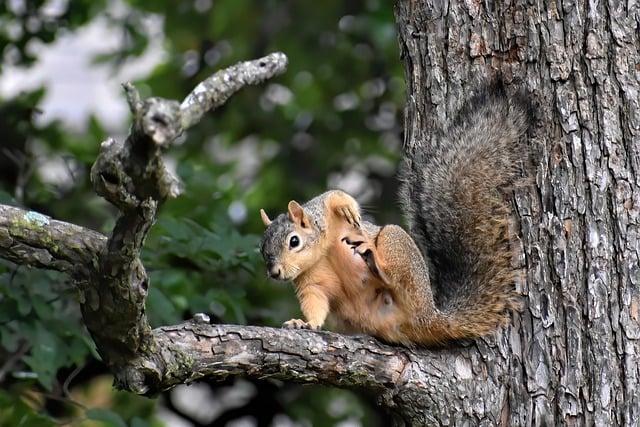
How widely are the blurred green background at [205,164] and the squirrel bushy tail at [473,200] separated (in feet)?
2.37

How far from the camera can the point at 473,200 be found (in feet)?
8.07

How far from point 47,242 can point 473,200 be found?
40.4 inches

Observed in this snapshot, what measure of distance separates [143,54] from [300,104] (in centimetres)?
76

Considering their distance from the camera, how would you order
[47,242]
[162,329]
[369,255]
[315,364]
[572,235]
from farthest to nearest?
A: [369,255], [572,235], [315,364], [162,329], [47,242]

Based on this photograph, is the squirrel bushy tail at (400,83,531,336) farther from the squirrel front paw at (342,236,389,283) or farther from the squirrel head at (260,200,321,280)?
the squirrel head at (260,200,321,280)

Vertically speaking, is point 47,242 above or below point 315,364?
above

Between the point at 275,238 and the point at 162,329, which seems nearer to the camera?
the point at 162,329

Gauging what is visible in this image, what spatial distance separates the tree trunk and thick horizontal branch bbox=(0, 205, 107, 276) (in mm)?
862

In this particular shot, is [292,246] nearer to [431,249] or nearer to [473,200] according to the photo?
[431,249]

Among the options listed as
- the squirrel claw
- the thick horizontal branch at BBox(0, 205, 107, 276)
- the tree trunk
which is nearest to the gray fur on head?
the squirrel claw

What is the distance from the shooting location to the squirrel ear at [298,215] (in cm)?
269

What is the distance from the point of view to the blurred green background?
3.10m

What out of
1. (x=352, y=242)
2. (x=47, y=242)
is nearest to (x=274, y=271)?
(x=352, y=242)

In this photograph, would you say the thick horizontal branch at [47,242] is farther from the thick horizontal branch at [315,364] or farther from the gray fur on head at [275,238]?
the gray fur on head at [275,238]
